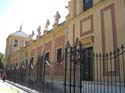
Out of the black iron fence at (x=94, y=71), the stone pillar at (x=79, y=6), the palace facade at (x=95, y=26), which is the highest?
the stone pillar at (x=79, y=6)

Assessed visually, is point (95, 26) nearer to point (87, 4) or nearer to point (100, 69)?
point (87, 4)

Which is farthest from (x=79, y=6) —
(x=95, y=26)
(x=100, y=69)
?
(x=100, y=69)

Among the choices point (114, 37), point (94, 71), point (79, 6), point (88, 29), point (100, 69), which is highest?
point (79, 6)

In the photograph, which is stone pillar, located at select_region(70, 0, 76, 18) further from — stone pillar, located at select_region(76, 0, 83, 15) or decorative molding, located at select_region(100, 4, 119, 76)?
decorative molding, located at select_region(100, 4, 119, 76)

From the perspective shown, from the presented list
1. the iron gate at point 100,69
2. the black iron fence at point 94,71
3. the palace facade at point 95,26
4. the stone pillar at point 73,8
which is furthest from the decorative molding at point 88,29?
the iron gate at point 100,69

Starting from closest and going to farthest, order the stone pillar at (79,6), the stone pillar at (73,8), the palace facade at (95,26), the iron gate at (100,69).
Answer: the iron gate at (100,69)
the palace facade at (95,26)
the stone pillar at (79,6)
the stone pillar at (73,8)

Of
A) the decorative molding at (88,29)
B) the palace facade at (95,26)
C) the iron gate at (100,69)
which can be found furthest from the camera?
the decorative molding at (88,29)

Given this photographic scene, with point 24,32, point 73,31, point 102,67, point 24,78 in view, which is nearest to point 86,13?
point 73,31

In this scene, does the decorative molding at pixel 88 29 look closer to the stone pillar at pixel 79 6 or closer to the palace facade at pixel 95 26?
the palace facade at pixel 95 26

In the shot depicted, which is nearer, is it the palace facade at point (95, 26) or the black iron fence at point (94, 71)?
the black iron fence at point (94, 71)

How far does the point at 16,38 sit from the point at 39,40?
2367cm

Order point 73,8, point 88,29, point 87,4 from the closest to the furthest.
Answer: point 88,29
point 87,4
point 73,8

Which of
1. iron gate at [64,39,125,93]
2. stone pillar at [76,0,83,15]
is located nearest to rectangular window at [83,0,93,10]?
stone pillar at [76,0,83,15]

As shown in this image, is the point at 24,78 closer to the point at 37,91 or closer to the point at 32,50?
the point at 37,91
